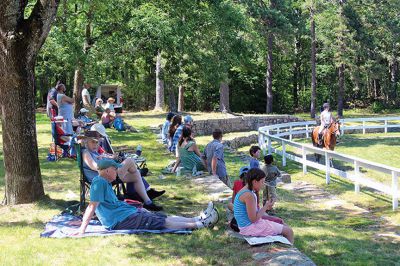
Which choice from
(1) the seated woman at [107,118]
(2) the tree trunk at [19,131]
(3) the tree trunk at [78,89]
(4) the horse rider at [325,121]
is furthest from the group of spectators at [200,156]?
(3) the tree trunk at [78,89]

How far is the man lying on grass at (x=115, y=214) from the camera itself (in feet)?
21.8

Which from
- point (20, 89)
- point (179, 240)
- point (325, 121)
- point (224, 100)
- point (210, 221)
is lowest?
point (179, 240)

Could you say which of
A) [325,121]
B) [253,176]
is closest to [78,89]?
[325,121]

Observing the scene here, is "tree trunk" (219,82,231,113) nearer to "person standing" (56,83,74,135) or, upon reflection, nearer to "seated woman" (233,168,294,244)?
"person standing" (56,83,74,135)

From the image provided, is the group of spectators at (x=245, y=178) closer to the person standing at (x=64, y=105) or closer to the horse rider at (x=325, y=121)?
the person standing at (x=64, y=105)

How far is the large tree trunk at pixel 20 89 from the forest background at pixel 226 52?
934 cm

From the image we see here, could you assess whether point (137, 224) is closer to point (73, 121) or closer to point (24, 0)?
point (24, 0)

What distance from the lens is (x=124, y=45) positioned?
18156mm

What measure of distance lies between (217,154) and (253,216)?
3.99 m

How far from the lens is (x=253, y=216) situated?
250 inches

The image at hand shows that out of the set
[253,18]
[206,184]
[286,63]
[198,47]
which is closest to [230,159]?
[206,184]

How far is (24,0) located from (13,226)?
316cm

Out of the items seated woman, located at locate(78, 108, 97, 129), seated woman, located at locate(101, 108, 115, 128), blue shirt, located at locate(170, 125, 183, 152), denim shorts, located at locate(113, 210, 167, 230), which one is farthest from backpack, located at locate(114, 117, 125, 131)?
denim shorts, located at locate(113, 210, 167, 230)

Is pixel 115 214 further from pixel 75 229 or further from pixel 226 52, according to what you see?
pixel 226 52
